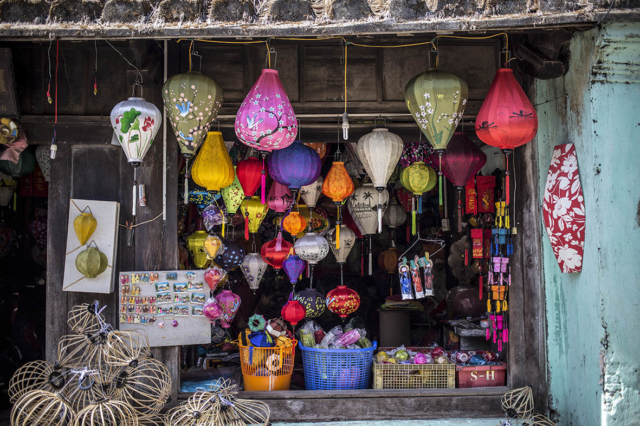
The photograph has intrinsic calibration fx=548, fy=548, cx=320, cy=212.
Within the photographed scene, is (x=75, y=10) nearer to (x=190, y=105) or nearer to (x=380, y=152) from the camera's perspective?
(x=190, y=105)

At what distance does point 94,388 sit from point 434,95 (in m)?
3.66

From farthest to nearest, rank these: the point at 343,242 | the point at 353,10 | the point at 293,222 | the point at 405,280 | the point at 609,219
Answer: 1. the point at 343,242
2. the point at 405,280
3. the point at 293,222
4. the point at 609,219
5. the point at 353,10

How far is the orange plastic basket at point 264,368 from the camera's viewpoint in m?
5.59

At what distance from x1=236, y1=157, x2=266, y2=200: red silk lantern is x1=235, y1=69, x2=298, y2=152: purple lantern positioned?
3.24ft

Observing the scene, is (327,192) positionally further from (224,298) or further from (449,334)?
(449,334)

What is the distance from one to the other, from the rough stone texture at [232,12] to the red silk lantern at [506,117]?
6.77 ft

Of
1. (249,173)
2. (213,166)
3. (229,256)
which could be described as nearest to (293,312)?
(229,256)

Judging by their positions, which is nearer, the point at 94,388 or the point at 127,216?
the point at 94,388

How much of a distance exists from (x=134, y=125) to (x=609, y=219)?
13.2ft

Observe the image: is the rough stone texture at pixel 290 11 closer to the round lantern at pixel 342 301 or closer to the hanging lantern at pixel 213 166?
the hanging lantern at pixel 213 166

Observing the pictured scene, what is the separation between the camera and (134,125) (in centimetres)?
470

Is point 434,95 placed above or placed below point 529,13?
below

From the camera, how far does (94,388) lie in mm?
4445

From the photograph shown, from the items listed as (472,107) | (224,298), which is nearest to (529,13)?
(472,107)
